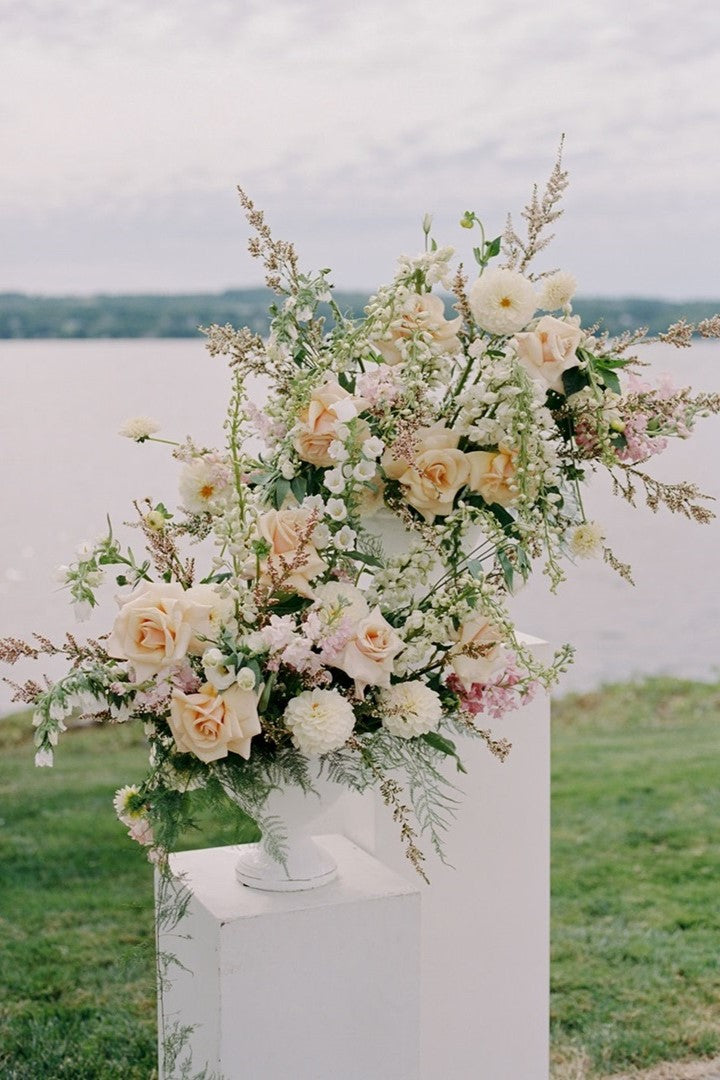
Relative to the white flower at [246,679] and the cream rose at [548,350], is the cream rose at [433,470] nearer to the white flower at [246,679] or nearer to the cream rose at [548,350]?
the cream rose at [548,350]

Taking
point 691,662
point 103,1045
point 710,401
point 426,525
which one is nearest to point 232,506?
point 426,525

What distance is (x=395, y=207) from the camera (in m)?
4.33

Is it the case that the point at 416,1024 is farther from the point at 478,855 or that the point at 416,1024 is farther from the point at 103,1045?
the point at 103,1045

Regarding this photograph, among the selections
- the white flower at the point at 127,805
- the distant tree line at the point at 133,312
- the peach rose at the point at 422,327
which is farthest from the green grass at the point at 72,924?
the distant tree line at the point at 133,312

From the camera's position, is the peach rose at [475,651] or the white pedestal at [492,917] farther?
the white pedestal at [492,917]

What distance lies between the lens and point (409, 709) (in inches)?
59.9

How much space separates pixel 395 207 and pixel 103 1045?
2.73m

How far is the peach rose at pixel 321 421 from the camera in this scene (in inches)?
63.0

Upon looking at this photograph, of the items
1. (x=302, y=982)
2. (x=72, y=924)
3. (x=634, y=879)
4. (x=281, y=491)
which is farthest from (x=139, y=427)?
(x=634, y=879)

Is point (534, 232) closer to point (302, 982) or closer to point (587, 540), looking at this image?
point (587, 540)

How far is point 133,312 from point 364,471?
3.28 meters

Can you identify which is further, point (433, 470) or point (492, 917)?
point (492, 917)

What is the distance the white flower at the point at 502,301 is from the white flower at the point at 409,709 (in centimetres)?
46

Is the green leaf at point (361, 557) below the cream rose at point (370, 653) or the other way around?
the other way around
